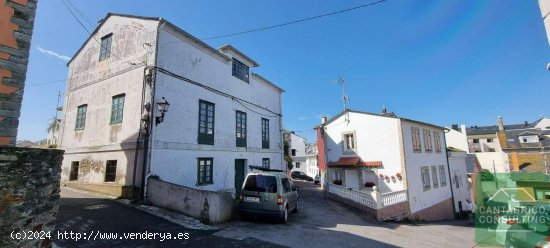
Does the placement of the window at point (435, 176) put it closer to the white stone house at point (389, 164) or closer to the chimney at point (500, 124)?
the white stone house at point (389, 164)

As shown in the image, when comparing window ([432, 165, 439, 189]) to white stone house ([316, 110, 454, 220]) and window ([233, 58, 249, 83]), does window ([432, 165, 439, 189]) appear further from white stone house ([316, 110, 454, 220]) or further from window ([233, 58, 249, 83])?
window ([233, 58, 249, 83])

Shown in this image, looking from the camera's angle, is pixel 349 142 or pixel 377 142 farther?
pixel 349 142

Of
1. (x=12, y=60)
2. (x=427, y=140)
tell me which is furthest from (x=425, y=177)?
(x=12, y=60)

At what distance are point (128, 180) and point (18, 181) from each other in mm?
7610

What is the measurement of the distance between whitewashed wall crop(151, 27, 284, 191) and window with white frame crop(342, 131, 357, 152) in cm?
691

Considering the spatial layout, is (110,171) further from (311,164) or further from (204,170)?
(311,164)

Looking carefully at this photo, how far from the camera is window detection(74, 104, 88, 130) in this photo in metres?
13.9

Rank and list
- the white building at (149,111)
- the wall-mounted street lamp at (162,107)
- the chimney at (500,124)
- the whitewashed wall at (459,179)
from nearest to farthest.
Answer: the wall-mounted street lamp at (162,107) < the white building at (149,111) < the whitewashed wall at (459,179) < the chimney at (500,124)

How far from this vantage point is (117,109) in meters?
12.5

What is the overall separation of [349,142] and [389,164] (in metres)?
3.57

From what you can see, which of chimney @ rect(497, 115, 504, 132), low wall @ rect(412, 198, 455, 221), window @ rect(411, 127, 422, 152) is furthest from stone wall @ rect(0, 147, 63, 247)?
chimney @ rect(497, 115, 504, 132)

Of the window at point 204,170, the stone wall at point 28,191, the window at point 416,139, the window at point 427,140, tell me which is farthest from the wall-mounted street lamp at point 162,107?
the window at point 427,140

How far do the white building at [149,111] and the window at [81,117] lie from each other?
23 millimetres

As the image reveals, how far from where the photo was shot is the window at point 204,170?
44.1ft
